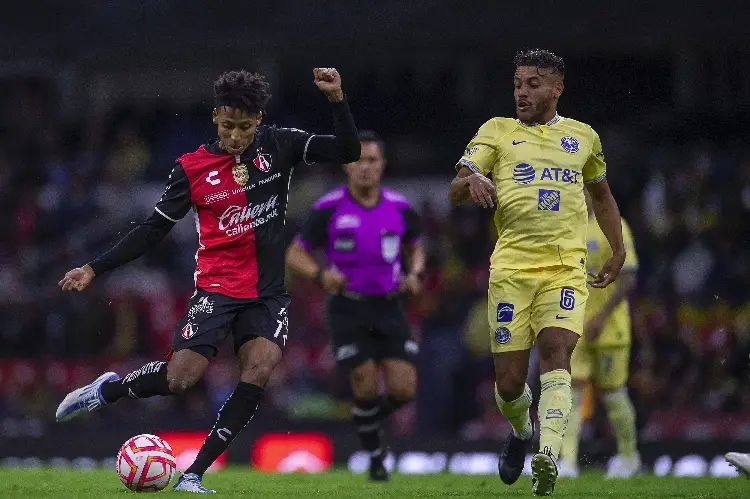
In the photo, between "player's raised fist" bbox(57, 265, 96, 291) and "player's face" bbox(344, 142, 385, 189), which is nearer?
"player's raised fist" bbox(57, 265, 96, 291)

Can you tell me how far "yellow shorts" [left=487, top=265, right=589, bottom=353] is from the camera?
809 centimetres

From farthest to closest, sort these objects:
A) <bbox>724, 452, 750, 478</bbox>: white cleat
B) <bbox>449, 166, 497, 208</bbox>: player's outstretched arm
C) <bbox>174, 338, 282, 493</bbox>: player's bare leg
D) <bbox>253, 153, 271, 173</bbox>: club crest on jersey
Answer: <bbox>724, 452, 750, 478</bbox>: white cleat, <bbox>253, 153, 271, 173</bbox>: club crest on jersey, <bbox>174, 338, 282, 493</bbox>: player's bare leg, <bbox>449, 166, 497, 208</bbox>: player's outstretched arm

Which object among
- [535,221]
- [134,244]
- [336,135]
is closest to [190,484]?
[134,244]

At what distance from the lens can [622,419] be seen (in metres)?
11.5

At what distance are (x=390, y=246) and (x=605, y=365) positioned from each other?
1.99m

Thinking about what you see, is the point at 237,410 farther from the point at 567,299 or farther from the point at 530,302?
the point at 567,299

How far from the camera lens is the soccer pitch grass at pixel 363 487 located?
8289mm

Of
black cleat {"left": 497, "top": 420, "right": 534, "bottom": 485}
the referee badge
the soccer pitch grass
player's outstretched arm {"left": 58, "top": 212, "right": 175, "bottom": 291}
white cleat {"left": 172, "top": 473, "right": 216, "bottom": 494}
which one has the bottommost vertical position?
the soccer pitch grass

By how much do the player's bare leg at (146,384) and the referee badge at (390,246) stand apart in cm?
307

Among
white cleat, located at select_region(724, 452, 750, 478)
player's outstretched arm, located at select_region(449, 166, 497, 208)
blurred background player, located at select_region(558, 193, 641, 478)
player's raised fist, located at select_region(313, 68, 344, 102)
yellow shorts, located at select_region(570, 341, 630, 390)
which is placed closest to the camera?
player's outstretched arm, located at select_region(449, 166, 497, 208)

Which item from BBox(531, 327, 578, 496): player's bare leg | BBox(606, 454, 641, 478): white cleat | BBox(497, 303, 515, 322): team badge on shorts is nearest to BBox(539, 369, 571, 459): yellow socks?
BBox(531, 327, 578, 496): player's bare leg

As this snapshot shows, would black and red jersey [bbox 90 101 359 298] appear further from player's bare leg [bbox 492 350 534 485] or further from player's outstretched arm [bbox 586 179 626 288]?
player's outstretched arm [bbox 586 179 626 288]

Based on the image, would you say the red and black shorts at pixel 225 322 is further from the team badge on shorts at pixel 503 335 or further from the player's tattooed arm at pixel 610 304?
the player's tattooed arm at pixel 610 304

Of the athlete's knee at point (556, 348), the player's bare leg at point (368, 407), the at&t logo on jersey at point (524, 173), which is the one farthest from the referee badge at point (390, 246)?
the athlete's knee at point (556, 348)
